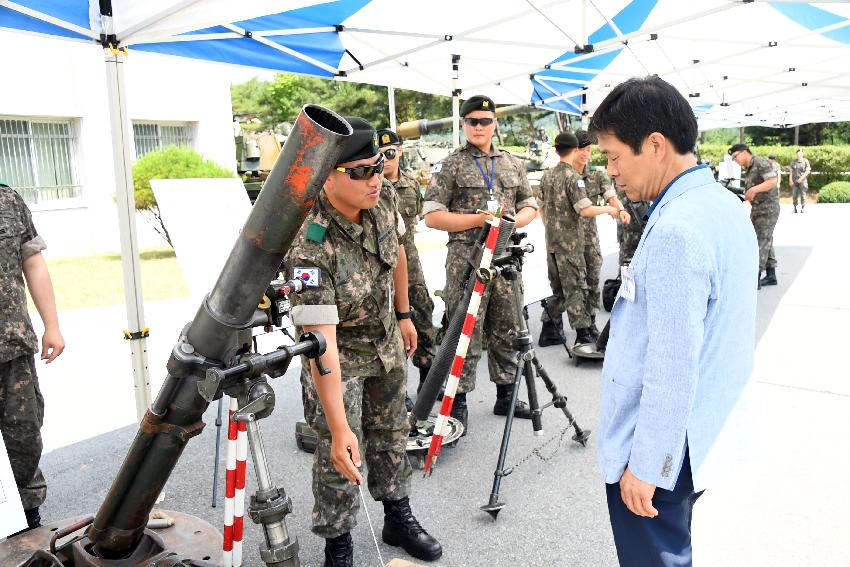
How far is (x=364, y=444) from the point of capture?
295 cm

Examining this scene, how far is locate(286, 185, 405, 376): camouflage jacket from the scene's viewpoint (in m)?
2.40

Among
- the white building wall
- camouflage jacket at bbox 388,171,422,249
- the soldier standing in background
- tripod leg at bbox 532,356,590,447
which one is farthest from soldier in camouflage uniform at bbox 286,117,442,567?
the soldier standing in background

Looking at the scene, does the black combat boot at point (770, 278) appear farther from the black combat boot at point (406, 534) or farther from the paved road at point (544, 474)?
the black combat boot at point (406, 534)

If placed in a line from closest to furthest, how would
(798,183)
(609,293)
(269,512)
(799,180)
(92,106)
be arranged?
1. (269,512)
2. (609,293)
3. (92,106)
4. (799,180)
5. (798,183)

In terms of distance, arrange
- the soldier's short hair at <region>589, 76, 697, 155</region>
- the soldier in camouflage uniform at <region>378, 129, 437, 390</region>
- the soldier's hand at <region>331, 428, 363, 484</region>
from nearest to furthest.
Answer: the soldier's short hair at <region>589, 76, 697, 155</region> → the soldier's hand at <region>331, 428, 363, 484</region> → the soldier in camouflage uniform at <region>378, 129, 437, 390</region>

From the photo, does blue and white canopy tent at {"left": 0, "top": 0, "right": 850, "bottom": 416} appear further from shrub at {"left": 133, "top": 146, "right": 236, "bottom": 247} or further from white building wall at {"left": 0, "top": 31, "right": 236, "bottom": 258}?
white building wall at {"left": 0, "top": 31, "right": 236, "bottom": 258}

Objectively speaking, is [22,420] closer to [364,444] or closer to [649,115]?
[364,444]

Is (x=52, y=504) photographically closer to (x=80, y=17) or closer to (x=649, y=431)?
(x=80, y=17)

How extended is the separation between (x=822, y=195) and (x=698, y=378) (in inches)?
1104

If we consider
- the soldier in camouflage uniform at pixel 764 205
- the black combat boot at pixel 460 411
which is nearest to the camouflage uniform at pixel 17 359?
the black combat boot at pixel 460 411

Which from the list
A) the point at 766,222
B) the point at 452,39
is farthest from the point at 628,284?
the point at 766,222

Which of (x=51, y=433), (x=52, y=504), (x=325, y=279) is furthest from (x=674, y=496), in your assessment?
(x=51, y=433)

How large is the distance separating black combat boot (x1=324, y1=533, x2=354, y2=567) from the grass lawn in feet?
23.0

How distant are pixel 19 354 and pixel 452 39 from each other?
4462mm
